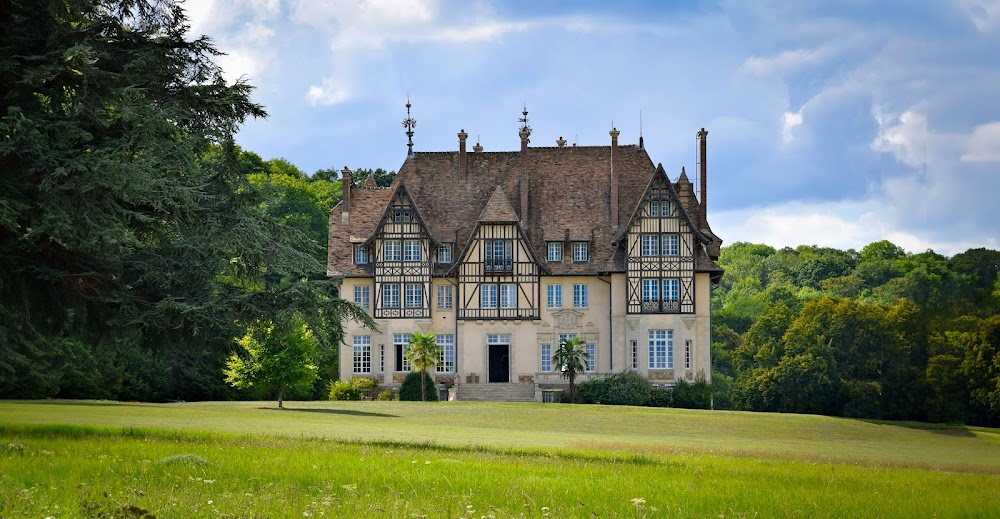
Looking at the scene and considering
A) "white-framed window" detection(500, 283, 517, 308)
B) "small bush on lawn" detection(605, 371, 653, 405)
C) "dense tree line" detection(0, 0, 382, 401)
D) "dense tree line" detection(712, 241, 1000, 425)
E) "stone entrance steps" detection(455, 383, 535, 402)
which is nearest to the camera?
"dense tree line" detection(0, 0, 382, 401)

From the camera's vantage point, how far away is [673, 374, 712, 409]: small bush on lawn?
162 ft

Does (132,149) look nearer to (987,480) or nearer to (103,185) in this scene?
(103,185)

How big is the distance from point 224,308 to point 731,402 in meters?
40.8

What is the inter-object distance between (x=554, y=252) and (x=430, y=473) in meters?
37.0

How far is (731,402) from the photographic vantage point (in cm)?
5809

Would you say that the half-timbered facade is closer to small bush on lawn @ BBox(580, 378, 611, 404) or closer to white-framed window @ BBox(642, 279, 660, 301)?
white-framed window @ BBox(642, 279, 660, 301)

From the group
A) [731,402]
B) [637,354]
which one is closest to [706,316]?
[637,354]

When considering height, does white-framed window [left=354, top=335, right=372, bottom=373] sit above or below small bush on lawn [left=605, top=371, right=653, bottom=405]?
above

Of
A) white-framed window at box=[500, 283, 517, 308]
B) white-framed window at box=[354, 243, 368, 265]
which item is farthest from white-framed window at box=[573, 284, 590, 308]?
white-framed window at box=[354, 243, 368, 265]

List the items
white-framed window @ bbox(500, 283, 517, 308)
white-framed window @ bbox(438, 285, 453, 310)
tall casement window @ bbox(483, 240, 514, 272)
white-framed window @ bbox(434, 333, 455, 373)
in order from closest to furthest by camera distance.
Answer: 1. tall casement window @ bbox(483, 240, 514, 272)
2. white-framed window @ bbox(500, 283, 517, 308)
3. white-framed window @ bbox(434, 333, 455, 373)
4. white-framed window @ bbox(438, 285, 453, 310)

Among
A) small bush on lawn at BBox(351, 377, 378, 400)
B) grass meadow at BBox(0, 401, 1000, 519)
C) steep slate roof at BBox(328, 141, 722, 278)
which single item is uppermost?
steep slate roof at BBox(328, 141, 722, 278)

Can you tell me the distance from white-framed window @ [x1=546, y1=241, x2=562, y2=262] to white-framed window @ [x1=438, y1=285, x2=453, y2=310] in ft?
14.8

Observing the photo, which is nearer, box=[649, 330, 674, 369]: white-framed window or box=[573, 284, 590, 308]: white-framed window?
box=[649, 330, 674, 369]: white-framed window

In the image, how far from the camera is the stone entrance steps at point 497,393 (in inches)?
1953
